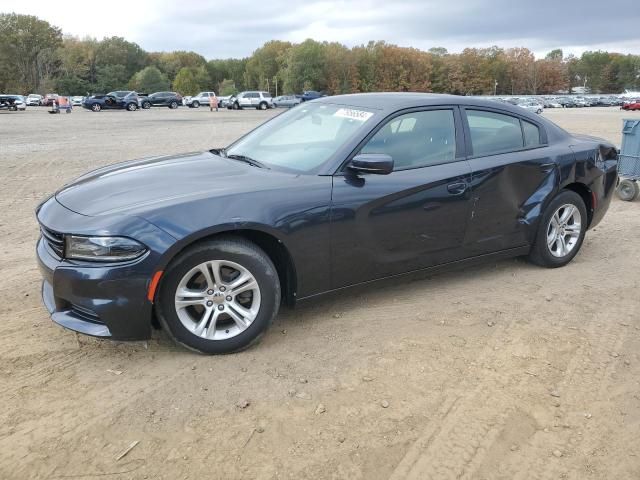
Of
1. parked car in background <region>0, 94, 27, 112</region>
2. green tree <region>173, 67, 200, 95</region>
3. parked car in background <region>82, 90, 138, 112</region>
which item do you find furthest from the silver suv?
green tree <region>173, 67, 200, 95</region>

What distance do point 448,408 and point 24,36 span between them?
354 feet

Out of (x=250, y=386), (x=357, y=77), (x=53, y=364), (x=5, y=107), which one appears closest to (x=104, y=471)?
(x=250, y=386)

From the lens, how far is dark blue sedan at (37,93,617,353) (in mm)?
3121

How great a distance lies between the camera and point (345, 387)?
3.09m

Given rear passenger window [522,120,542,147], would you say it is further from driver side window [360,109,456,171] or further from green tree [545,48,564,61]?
green tree [545,48,564,61]

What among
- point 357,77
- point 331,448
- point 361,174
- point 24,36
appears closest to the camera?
point 331,448

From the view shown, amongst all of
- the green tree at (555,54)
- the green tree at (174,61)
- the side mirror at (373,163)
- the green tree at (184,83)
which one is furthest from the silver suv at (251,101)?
the green tree at (555,54)

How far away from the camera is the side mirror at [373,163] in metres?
3.57

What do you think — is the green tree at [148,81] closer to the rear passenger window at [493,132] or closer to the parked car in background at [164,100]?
the parked car in background at [164,100]

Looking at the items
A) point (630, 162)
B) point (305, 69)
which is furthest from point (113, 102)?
point (305, 69)

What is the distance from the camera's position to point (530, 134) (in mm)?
4781

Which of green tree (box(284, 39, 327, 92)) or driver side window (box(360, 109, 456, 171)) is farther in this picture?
green tree (box(284, 39, 327, 92))

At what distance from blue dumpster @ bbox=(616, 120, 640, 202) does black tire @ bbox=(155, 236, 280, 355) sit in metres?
6.83

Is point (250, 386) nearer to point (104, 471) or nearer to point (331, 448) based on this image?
point (331, 448)
